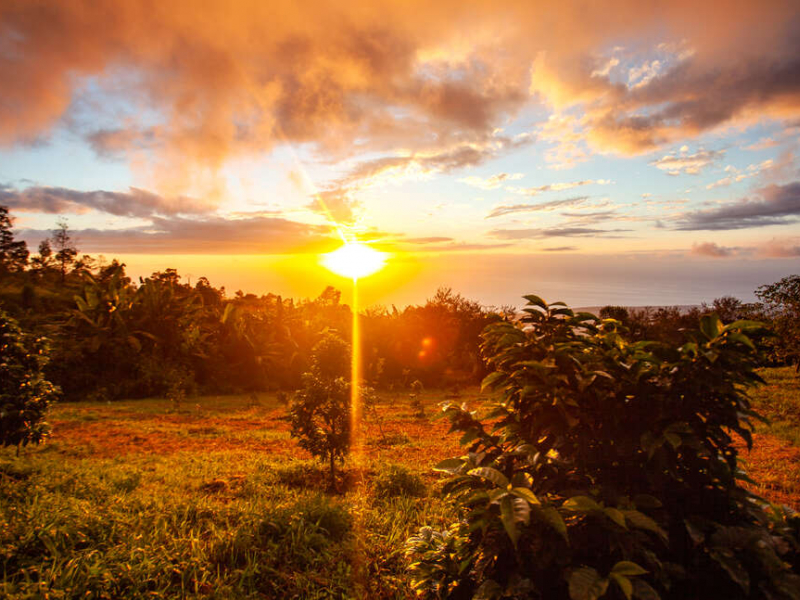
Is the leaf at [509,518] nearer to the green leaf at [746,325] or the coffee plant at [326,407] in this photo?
the green leaf at [746,325]

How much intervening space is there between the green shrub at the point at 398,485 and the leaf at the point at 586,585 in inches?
177

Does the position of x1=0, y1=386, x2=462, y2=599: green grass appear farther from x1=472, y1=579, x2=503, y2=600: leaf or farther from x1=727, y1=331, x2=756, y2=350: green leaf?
x1=727, y1=331, x2=756, y2=350: green leaf

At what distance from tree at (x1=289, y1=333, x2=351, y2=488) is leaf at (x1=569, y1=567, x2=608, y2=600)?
16.8 ft

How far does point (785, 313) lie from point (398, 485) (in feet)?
61.7

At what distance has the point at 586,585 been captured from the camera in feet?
5.90

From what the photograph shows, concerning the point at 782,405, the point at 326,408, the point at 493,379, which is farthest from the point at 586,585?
the point at 782,405

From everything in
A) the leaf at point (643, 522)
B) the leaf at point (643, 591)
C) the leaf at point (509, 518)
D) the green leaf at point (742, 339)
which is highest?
the green leaf at point (742, 339)

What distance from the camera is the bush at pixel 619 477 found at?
1921 mm

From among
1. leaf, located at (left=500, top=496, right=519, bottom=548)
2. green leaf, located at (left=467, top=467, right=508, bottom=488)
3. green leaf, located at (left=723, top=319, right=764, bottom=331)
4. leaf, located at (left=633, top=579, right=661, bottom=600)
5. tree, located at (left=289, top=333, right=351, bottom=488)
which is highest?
green leaf, located at (left=723, top=319, right=764, bottom=331)

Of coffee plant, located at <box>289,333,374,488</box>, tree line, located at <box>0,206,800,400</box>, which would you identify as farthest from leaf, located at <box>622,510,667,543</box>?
tree line, located at <box>0,206,800,400</box>

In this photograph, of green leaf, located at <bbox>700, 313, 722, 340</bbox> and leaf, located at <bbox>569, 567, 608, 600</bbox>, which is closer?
leaf, located at <bbox>569, 567, 608, 600</bbox>

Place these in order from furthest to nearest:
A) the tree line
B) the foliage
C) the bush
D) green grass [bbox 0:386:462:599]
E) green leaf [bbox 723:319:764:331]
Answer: the tree line < the foliage < green grass [bbox 0:386:462:599] < green leaf [bbox 723:319:764:331] < the bush

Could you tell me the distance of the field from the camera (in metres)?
3.71

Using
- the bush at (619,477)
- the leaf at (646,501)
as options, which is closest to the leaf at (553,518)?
the bush at (619,477)
